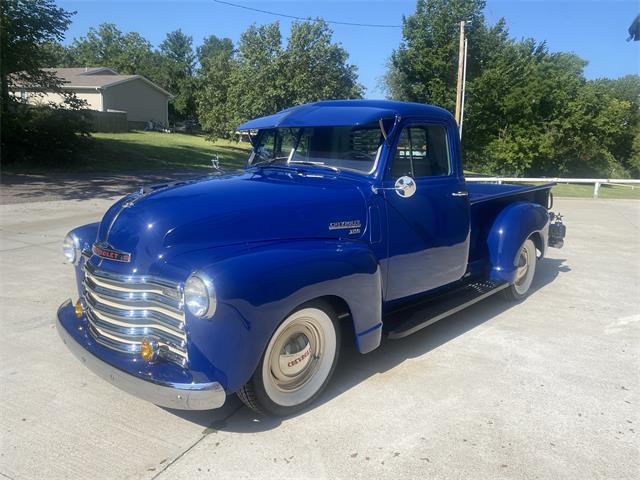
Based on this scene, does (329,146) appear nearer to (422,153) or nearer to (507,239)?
(422,153)

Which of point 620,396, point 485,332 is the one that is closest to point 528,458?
point 620,396

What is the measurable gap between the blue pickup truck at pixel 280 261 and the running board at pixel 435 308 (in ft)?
0.06

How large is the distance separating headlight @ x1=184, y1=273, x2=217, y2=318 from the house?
42.7 metres

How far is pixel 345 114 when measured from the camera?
3965 millimetres

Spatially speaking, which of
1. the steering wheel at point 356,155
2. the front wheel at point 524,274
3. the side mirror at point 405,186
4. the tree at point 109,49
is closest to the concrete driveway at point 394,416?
the front wheel at point 524,274

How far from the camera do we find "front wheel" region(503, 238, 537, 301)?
5.79 m

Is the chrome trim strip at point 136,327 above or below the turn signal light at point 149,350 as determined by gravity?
above

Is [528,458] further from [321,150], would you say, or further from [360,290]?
[321,150]

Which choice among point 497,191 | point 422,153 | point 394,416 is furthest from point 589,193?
point 394,416

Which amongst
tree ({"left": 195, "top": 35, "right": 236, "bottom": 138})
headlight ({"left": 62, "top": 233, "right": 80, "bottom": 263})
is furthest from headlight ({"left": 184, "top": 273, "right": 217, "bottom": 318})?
tree ({"left": 195, "top": 35, "right": 236, "bottom": 138})

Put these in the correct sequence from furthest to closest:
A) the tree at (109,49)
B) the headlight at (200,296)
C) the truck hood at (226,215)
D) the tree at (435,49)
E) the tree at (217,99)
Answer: the tree at (109,49), the tree at (217,99), the tree at (435,49), the truck hood at (226,215), the headlight at (200,296)

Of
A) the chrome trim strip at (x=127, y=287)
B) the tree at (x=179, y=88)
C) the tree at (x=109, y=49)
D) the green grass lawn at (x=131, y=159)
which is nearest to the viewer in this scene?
the chrome trim strip at (x=127, y=287)

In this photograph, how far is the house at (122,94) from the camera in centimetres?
4366

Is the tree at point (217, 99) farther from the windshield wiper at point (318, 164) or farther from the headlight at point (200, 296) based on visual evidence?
the headlight at point (200, 296)
